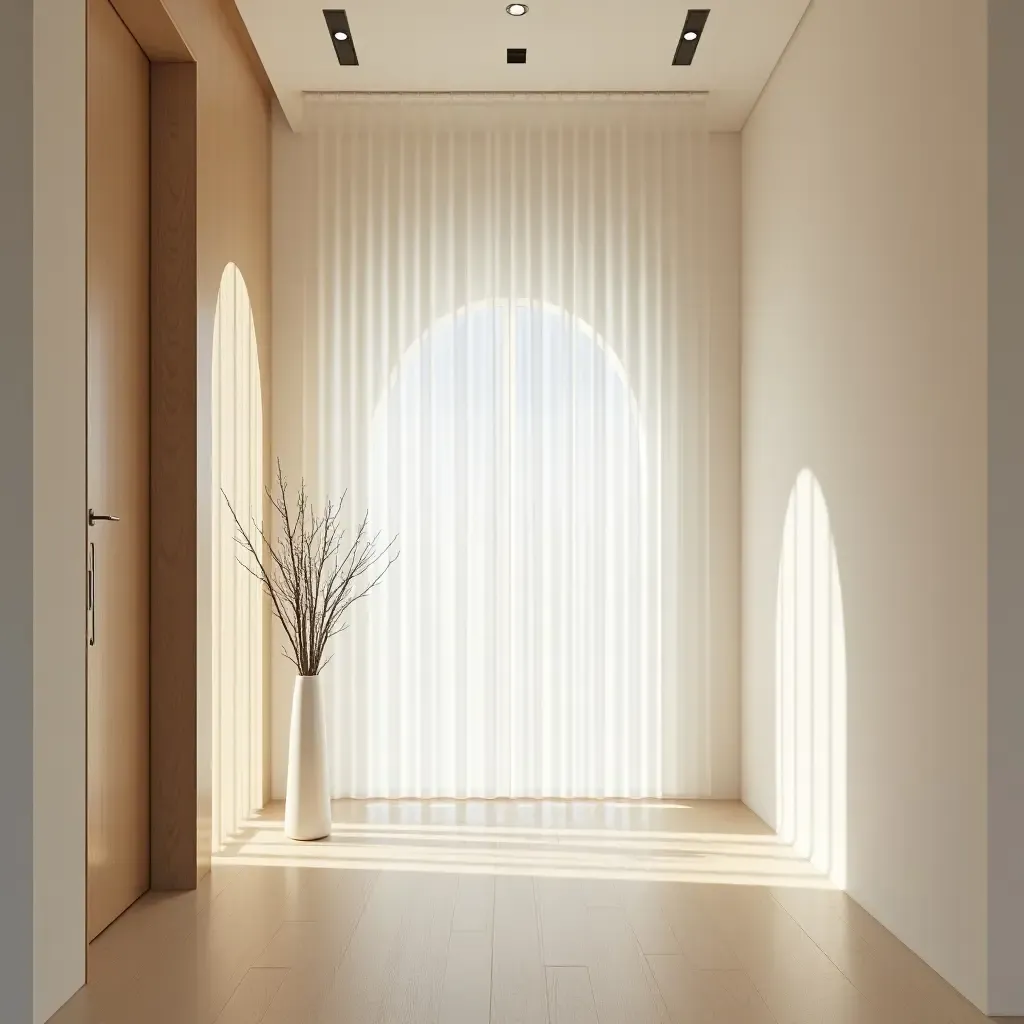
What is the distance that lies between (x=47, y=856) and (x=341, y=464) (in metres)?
2.82

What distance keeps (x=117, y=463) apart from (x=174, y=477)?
1.04 feet

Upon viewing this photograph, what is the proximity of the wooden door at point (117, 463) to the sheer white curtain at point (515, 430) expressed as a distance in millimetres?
1544

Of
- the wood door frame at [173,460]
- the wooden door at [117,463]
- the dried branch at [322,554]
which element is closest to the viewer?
the wooden door at [117,463]

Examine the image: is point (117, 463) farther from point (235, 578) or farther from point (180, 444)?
point (235, 578)

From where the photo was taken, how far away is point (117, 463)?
138 inches

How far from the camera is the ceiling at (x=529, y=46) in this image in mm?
4320

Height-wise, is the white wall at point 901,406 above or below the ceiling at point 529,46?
below

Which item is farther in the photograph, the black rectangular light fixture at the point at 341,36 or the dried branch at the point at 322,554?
the dried branch at the point at 322,554

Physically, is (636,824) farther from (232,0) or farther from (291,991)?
(232,0)

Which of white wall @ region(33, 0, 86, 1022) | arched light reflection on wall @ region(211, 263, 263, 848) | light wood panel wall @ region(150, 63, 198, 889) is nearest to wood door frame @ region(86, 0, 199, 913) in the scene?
light wood panel wall @ region(150, 63, 198, 889)

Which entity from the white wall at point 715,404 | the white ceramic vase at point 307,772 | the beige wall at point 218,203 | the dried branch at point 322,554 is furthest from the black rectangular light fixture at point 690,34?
the white ceramic vase at point 307,772

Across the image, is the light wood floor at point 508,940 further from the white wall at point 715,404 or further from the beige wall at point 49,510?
the white wall at point 715,404

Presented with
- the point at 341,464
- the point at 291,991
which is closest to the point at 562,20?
the point at 341,464

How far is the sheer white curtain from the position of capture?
523 centimetres
